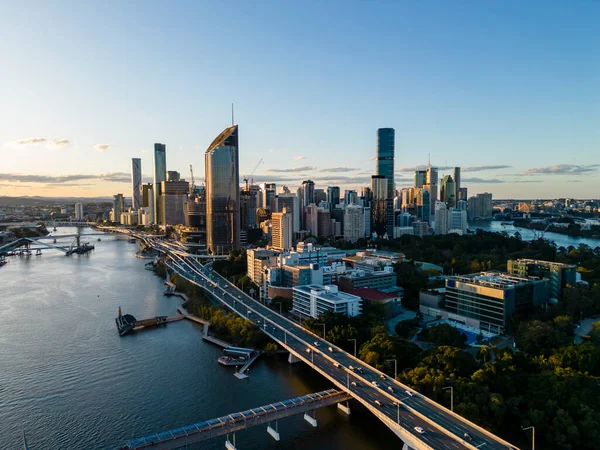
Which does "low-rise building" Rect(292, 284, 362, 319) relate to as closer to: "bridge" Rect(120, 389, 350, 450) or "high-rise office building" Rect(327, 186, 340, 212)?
"bridge" Rect(120, 389, 350, 450)

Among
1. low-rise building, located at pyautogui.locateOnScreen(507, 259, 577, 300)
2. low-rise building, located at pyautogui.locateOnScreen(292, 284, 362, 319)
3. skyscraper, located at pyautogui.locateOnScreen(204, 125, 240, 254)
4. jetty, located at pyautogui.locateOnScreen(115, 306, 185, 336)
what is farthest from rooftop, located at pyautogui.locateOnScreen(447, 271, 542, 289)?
skyscraper, located at pyautogui.locateOnScreen(204, 125, 240, 254)

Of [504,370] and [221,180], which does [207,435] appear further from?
[221,180]

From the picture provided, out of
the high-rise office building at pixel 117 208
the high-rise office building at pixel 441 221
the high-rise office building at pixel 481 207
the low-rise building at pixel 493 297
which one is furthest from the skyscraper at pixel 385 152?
the high-rise office building at pixel 117 208

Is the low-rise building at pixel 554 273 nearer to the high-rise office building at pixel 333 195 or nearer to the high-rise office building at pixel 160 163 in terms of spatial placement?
the high-rise office building at pixel 333 195

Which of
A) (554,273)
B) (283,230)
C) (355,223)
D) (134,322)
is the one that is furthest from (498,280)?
(355,223)

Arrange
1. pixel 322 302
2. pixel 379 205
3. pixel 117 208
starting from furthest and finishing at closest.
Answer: pixel 117 208, pixel 379 205, pixel 322 302

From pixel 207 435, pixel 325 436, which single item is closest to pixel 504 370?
pixel 325 436

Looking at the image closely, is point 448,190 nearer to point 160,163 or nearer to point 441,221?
point 441,221
